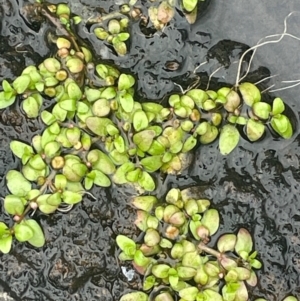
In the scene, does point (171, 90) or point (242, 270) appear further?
point (171, 90)

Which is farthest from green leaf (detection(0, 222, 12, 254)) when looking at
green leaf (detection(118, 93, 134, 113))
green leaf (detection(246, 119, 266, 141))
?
green leaf (detection(246, 119, 266, 141))

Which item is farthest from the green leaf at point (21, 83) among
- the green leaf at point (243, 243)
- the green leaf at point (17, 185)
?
the green leaf at point (243, 243)

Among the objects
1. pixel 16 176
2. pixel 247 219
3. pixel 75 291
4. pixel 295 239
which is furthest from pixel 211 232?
pixel 16 176

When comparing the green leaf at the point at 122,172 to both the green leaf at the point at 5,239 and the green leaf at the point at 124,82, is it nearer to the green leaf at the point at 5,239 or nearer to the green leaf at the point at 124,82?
the green leaf at the point at 124,82

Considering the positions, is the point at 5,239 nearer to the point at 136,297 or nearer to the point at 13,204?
the point at 13,204

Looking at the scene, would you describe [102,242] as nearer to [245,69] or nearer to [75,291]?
[75,291]

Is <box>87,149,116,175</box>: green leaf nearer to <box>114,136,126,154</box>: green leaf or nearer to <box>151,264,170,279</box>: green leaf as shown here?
<box>114,136,126,154</box>: green leaf

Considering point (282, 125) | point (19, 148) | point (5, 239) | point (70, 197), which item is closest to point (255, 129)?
point (282, 125)
